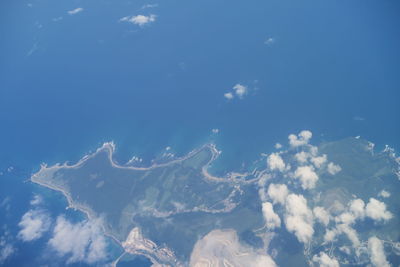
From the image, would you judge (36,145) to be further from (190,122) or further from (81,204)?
(190,122)

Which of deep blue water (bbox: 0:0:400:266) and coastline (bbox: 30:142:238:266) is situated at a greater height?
deep blue water (bbox: 0:0:400:266)

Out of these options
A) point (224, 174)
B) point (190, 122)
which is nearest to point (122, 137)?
point (190, 122)

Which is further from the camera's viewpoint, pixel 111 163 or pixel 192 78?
pixel 192 78

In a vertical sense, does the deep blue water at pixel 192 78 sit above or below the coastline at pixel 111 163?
above

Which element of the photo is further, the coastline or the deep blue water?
the deep blue water

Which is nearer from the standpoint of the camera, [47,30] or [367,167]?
[367,167]

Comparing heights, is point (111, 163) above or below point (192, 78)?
below

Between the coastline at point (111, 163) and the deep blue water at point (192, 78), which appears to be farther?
the deep blue water at point (192, 78)

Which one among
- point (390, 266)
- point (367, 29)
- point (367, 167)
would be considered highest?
point (367, 29)
